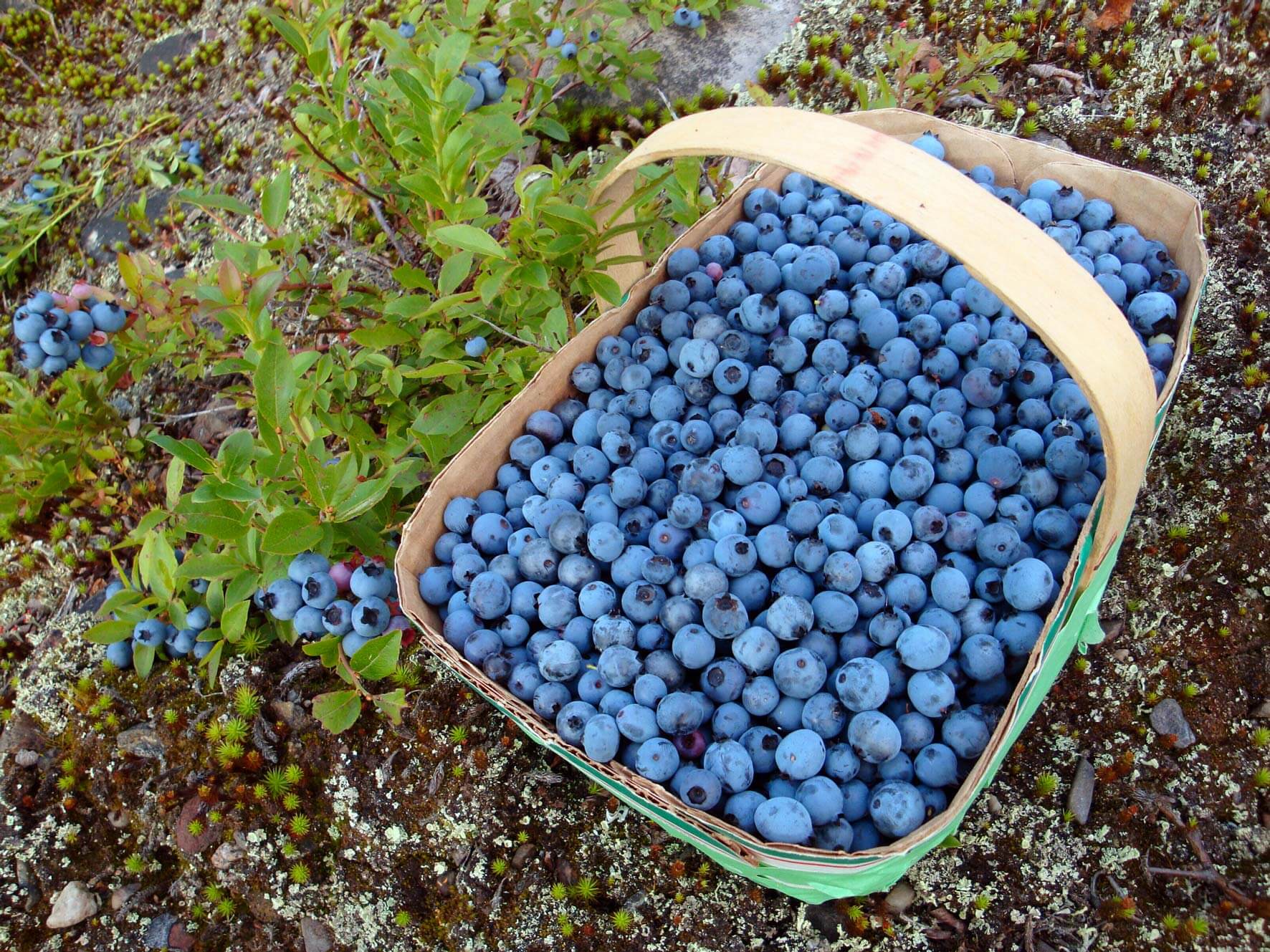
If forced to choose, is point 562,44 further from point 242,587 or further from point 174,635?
point 174,635

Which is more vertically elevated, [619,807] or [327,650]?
[327,650]

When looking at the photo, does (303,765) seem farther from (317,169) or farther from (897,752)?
(317,169)

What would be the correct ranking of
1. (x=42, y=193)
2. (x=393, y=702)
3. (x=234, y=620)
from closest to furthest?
(x=393, y=702), (x=234, y=620), (x=42, y=193)

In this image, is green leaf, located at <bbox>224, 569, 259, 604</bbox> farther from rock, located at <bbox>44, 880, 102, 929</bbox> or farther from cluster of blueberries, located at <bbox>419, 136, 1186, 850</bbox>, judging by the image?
rock, located at <bbox>44, 880, 102, 929</bbox>

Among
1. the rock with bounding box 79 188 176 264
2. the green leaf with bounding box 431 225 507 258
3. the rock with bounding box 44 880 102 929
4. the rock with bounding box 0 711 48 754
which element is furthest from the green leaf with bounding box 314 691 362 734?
the rock with bounding box 79 188 176 264

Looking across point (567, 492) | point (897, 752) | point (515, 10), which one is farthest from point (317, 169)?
point (897, 752)

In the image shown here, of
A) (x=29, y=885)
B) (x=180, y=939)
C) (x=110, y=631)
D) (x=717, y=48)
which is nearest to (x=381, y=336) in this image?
(x=110, y=631)
